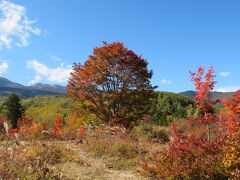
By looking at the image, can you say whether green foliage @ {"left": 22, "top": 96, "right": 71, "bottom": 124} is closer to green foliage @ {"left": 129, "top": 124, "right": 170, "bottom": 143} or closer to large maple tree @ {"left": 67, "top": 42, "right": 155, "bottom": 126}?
large maple tree @ {"left": 67, "top": 42, "right": 155, "bottom": 126}

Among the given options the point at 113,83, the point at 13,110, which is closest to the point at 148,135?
the point at 113,83

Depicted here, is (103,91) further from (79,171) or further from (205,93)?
(79,171)

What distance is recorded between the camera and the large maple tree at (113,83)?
2345 cm

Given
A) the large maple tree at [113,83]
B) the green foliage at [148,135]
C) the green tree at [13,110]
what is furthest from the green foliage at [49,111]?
the green foliage at [148,135]

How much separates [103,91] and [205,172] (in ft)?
51.0

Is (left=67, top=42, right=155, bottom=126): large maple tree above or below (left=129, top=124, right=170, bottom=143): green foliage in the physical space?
above

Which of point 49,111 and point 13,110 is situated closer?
point 13,110

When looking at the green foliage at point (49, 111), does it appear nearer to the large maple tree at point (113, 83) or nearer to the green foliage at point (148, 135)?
the large maple tree at point (113, 83)

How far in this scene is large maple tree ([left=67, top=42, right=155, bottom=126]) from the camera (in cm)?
2345

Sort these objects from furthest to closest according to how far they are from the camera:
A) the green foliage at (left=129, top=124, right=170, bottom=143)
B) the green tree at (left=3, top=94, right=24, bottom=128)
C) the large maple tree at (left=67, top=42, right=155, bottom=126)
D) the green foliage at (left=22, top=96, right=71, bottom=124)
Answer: the green foliage at (left=22, top=96, right=71, bottom=124), the green tree at (left=3, top=94, right=24, bottom=128), the large maple tree at (left=67, top=42, right=155, bottom=126), the green foliage at (left=129, top=124, right=170, bottom=143)

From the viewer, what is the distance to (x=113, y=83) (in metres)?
23.9

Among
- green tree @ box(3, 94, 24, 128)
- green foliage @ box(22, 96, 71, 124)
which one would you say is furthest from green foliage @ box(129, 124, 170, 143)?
green tree @ box(3, 94, 24, 128)

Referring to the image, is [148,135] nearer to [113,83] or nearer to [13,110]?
[113,83]

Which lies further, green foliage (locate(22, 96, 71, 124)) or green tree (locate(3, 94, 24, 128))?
green foliage (locate(22, 96, 71, 124))
